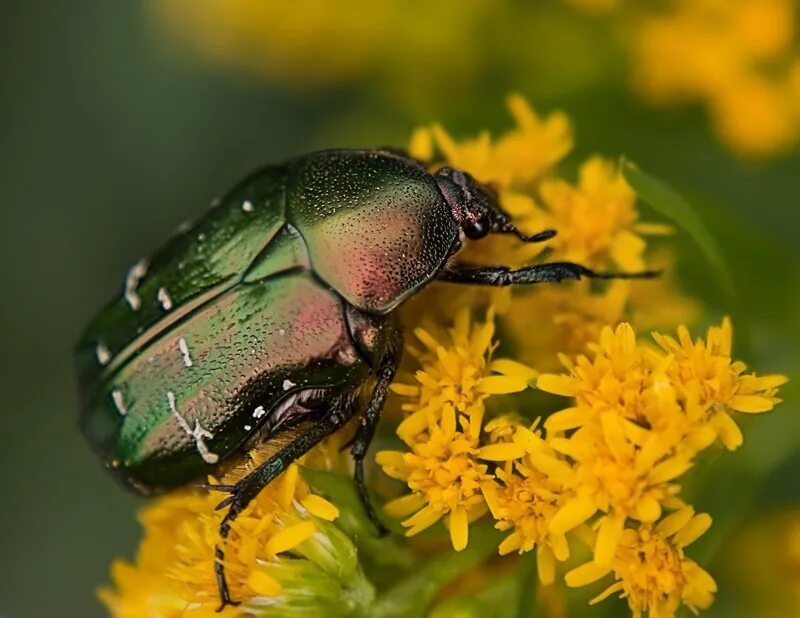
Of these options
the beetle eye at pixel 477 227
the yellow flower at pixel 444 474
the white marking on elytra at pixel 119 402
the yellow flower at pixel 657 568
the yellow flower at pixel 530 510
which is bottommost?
the yellow flower at pixel 657 568

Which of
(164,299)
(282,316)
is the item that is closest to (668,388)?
(282,316)

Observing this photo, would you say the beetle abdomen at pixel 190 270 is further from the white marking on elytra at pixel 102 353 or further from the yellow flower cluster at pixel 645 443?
the yellow flower cluster at pixel 645 443

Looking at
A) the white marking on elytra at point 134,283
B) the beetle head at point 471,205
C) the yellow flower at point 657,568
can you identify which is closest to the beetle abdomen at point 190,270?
the white marking on elytra at point 134,283

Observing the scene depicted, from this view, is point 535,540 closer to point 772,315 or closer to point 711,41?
point 772,315

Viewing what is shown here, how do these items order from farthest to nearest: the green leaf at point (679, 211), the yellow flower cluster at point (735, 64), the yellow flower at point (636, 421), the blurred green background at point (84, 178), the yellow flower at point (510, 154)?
the blurred green background at point (84, 178)
the yellow flower cluster at point (735, 64)
the yellow flower at point (510, 154)
the green leaf at point (679, 211)
the yellow flower at point (636, 421)

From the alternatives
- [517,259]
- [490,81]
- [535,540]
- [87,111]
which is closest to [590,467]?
[535,540]

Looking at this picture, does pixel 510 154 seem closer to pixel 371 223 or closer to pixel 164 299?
pixel 371 223

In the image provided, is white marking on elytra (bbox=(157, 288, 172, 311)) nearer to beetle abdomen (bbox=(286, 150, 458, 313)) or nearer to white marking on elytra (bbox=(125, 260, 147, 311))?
white marking on elytra (bbox=(125, 260, 147, 311))
